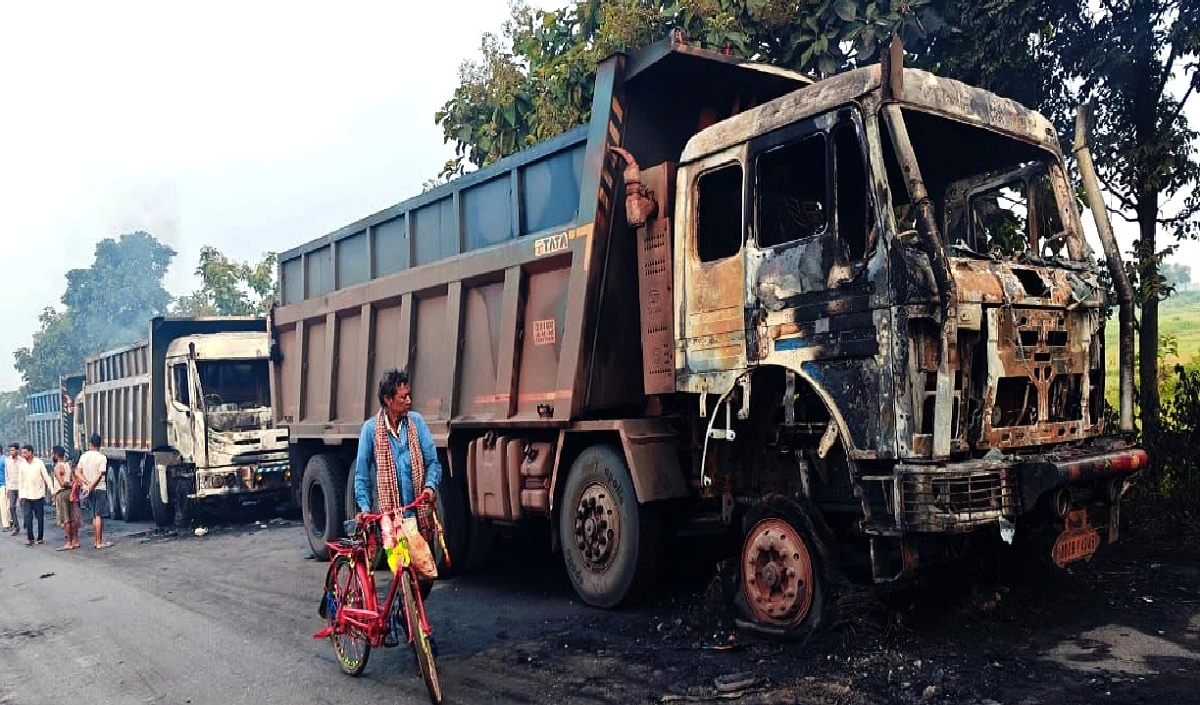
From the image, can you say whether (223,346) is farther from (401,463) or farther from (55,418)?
(55,418)

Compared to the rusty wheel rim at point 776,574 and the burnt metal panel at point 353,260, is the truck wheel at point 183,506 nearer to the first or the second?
the burnt metal panel at point 353,260

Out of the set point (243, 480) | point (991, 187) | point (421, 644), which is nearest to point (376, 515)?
point (421, 644)

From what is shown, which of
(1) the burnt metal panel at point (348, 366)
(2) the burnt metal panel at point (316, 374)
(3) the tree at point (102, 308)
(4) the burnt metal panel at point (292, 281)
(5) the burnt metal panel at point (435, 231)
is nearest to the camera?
(5) the burnt metal panel at point (435, 231)

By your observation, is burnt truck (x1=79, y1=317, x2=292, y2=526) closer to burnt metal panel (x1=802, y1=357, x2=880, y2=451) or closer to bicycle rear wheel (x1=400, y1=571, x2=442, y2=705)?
bicycle rear wheel (x1=400, y1=571, x2=442, y2=705)

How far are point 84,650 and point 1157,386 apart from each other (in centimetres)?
861

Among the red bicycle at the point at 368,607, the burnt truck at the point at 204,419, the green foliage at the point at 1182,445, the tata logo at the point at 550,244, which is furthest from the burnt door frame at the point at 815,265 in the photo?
the burnt truck at the point at 204,419

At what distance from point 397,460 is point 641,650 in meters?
1.77

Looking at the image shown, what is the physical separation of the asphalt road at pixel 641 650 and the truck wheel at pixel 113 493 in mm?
10453

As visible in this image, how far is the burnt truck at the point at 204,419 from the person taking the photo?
542 inches

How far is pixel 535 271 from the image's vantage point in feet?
23.1

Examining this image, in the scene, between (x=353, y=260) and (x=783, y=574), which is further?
(x=353, y=260)

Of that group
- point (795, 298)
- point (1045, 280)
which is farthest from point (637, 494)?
point (1045, 280)

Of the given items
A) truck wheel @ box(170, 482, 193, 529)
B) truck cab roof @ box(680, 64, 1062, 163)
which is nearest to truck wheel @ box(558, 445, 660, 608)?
truck cab roof @ box(680, 64, 1062, 163)

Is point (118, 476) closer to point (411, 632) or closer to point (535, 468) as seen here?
point (535, 468)
